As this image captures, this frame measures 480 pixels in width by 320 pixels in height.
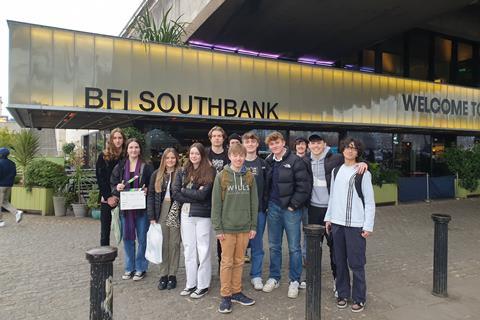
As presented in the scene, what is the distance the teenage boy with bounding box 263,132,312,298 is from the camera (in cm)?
445

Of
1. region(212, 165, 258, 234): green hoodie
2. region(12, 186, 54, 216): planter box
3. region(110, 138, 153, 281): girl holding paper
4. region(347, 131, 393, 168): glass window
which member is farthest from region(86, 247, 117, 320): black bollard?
region(347, 131, 393, 168): glass window

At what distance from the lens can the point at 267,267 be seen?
5.46 m

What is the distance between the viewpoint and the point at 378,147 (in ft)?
47.7

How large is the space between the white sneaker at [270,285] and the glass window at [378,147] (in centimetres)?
1038

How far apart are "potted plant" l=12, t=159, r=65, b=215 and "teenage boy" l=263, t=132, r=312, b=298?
6980 millimetres

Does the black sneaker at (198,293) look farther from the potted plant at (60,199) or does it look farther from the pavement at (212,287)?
the potted plant at (60,199)

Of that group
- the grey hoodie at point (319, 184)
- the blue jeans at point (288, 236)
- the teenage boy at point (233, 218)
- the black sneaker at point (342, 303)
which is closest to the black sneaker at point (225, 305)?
the teenage boy at point (233, 218)

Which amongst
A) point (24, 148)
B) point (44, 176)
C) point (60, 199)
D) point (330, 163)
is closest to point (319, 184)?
point (330, 163)

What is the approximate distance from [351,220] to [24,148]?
388 inches

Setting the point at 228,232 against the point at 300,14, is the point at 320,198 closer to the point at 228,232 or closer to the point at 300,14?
the point at 228,232

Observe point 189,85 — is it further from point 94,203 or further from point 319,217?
point 319,217

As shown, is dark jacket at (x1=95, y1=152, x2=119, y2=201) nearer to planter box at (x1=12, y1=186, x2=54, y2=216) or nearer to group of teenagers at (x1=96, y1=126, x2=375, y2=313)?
group of teenagers at (x1=96, y1=126, x2=375, y2=313)

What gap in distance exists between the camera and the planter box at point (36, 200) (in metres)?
9.47

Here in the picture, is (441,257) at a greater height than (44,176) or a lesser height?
lesser
